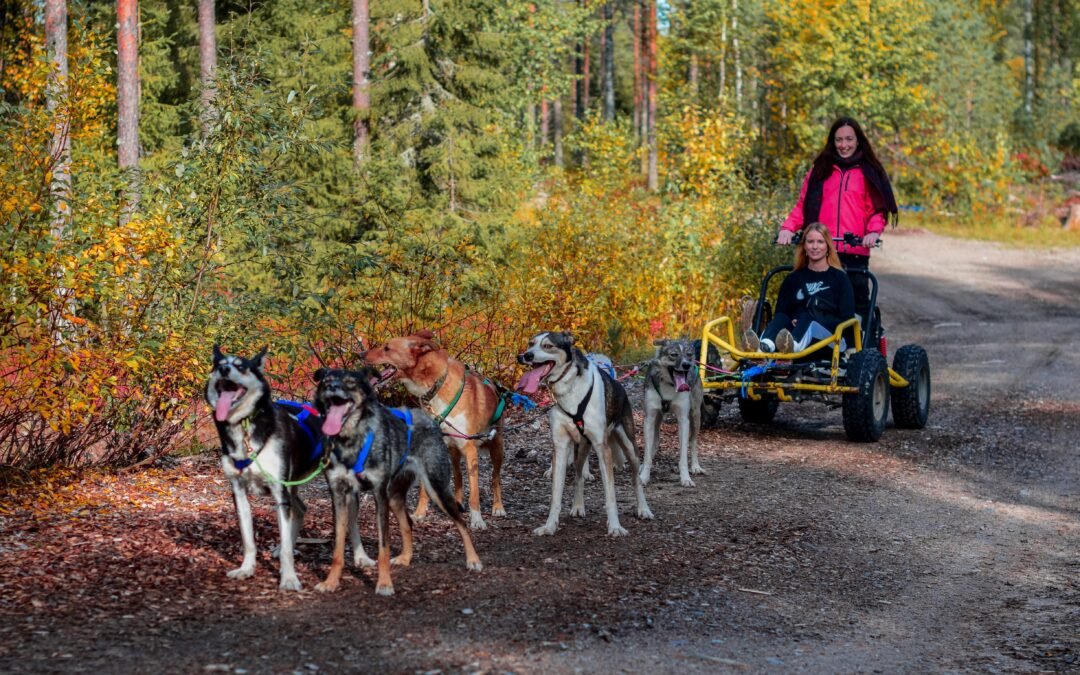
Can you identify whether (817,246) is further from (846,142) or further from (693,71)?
(693,71)

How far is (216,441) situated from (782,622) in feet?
20.8

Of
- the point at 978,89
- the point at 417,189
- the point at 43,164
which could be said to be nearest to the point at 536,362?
the point at 43,164

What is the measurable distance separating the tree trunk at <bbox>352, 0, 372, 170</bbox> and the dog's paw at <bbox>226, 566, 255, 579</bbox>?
16.2 m

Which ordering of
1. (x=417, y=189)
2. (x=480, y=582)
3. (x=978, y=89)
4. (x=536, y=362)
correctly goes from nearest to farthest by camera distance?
(x=480, y=582), (x=536, y=362), (x=417, y=189), (x=978, y=89)

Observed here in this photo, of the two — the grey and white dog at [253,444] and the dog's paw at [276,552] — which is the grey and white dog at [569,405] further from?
the grey and white dog at [253,444]

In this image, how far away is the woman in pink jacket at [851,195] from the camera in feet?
37.6

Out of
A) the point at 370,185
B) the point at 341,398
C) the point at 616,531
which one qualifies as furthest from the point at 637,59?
the point at 341,398

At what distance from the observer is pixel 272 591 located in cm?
616

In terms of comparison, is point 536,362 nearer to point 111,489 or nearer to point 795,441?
point 111,489

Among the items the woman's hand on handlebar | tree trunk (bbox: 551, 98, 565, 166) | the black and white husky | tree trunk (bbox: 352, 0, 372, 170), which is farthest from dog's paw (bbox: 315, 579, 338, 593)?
tree trunk (bbox: 551, 98, 565, 166)

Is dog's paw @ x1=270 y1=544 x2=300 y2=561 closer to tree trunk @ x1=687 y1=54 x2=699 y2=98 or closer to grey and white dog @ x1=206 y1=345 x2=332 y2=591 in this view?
grey and white dog @ x1=206 y1=345 x2=332 y2=591

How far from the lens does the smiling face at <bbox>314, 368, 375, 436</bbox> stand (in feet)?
20.1

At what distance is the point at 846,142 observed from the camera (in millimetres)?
11562

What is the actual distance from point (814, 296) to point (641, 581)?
5.14 metres
